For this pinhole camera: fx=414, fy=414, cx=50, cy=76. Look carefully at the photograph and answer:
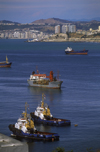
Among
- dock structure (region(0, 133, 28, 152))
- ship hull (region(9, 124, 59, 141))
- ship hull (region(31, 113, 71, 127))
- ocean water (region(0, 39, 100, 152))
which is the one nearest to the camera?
dock structure (region(0, 133, 28, 152))

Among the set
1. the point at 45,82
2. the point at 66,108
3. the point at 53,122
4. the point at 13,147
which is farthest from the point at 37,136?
the point at 45,82

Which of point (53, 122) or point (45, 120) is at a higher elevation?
point (45, 120)

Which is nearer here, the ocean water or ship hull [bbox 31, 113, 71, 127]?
the ocean water

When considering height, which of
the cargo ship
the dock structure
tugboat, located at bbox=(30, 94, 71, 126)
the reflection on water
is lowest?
the reflection on water

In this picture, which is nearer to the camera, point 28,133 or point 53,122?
point 28,133

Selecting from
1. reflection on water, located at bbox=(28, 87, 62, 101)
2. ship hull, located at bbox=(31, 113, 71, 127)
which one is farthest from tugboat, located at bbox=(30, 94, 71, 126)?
reflection on water, located at bbox=(28, 87, 62, 101)

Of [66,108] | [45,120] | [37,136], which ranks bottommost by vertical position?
[66,108]

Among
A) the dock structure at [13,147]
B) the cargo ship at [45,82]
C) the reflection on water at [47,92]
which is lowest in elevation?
the reflection on water at [47,92]

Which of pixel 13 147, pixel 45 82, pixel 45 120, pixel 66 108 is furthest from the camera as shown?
pixel 45 82

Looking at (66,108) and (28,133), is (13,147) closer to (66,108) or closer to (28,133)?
(28,133)

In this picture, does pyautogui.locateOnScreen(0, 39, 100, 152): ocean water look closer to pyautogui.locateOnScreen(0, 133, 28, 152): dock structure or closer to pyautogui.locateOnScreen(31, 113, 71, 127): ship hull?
pyautogui.locateOnScreen(31, 113, 71, 127): ship hull

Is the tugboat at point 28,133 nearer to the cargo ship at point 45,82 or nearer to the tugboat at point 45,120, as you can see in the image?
the tugboat at point 45,120

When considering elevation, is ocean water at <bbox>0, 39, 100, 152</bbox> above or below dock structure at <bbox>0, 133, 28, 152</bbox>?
below

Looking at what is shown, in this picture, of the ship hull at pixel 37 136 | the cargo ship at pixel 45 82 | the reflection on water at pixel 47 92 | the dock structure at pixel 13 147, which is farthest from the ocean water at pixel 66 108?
the dock structure at pixel 13 147
